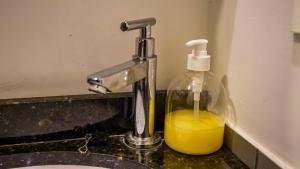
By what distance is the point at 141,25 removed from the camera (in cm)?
54

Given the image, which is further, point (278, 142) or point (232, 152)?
point (232, 152)

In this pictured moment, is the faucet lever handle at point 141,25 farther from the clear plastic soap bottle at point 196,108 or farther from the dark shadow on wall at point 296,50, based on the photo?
the dark shadow on wall at point 296,50

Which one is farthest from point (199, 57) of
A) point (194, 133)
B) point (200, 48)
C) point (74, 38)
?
point (74, 38)

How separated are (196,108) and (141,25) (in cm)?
18

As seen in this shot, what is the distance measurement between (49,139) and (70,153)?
6 centimetres

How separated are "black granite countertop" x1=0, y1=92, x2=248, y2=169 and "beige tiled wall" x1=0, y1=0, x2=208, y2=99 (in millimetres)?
Answer: 40

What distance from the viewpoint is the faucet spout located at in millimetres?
464

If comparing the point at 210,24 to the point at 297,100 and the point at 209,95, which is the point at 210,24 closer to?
the point at 209,95

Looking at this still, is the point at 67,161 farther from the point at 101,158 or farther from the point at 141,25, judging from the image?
the point at 141,25

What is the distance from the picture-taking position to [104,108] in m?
0.62

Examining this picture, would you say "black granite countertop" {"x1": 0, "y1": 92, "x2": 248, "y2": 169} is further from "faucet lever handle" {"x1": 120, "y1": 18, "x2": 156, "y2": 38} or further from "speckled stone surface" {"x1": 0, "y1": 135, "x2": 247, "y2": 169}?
"faucet lever handle" {"x1": 120, "y1": 18, "x2": 156, "y2": 38}

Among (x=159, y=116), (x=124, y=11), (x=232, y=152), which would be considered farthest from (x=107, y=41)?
(x=232, y=152)

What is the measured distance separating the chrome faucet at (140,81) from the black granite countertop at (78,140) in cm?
3

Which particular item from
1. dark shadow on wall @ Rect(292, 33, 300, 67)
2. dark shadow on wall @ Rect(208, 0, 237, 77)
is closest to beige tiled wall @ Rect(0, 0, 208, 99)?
dark shadow on wall @ Rect(208, 0, 237, 77)
